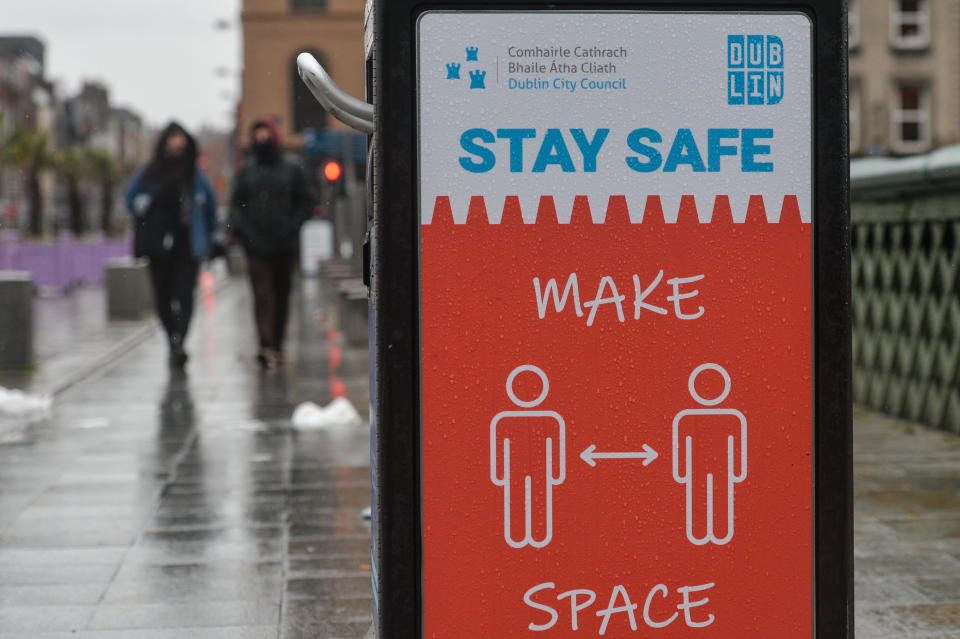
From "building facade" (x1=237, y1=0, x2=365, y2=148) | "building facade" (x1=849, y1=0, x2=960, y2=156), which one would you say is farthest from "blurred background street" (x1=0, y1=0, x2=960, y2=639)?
"building facade" (x1=237, y1=0, x2=365, y2=148)

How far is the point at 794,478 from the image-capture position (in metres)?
2.83

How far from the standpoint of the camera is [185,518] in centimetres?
603

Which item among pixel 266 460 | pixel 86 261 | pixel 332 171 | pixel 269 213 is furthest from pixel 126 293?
pixel 266 460

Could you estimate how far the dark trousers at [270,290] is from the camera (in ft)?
40.0

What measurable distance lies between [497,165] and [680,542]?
2.75 feet

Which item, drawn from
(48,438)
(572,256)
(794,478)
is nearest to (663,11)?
(572,256)

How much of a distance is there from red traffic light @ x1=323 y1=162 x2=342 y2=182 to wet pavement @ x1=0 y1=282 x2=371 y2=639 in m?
4.71

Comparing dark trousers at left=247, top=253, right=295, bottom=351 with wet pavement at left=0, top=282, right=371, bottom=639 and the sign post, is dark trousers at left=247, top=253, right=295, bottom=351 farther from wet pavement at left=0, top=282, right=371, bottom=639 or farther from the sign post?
the sign post

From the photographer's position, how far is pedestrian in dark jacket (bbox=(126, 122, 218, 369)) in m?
12.1

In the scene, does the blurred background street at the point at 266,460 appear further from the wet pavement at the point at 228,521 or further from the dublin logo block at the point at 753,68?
the dublin logo block at the point at 753,68

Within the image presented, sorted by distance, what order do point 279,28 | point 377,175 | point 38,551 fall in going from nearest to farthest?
point 377,175 → point 38,551 → point 279,28

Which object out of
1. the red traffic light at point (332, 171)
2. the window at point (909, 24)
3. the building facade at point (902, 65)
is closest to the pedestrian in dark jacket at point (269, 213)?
the red traffic light at point (332, 171)

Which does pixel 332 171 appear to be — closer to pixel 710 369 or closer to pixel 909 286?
pixel 909 286

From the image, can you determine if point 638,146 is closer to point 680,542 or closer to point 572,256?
point 572,256
